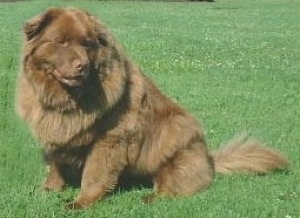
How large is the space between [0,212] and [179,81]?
25.0 feet

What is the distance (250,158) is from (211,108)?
3.51 m

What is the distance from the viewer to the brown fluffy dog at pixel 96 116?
5.48 metres

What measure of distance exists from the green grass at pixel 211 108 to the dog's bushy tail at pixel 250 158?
0.12 m

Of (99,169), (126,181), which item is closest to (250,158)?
(126,181)

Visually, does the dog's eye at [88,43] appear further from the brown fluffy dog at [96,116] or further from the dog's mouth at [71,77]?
the dog's mouth at [71,77]

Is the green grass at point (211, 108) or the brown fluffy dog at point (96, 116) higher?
the brown fluffy dog at point (96, 116)

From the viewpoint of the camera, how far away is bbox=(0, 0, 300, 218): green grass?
5637 mm

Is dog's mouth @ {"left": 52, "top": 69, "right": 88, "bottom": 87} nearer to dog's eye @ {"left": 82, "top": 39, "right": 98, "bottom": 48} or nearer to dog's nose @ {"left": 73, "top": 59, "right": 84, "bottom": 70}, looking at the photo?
dog's nose @ {"left": 73, "top": 59, "right": 84, "bottom": 70}

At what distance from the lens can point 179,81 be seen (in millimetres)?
12594

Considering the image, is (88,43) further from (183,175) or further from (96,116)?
(183,175)

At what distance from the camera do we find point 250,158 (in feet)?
21.9

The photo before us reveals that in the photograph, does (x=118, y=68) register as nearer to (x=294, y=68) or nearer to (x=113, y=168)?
(x=113, y=168)

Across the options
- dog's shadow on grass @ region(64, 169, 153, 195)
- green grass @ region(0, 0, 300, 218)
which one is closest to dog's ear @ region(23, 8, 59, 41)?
green grass @ region(0, 0, 300, 218)

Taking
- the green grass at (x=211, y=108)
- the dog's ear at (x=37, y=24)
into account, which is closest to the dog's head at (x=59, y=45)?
the dog's ear at (x=37, y=24)
